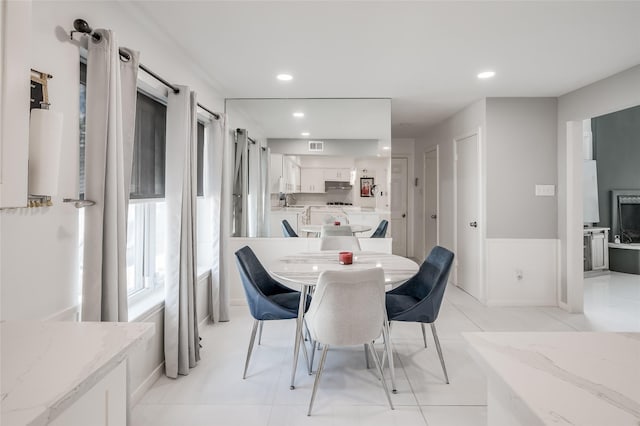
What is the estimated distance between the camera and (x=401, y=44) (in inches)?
105

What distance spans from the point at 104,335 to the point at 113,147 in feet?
3.78

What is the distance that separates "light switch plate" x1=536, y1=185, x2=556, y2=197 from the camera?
4.08 meters

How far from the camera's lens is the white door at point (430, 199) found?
5945mm

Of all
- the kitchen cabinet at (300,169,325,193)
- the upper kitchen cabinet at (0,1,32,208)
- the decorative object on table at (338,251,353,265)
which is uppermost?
the kitchen cabinet at (300,169,325,193)

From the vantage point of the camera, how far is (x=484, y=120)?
163 inches

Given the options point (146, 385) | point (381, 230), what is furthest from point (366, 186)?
point (146, 385)

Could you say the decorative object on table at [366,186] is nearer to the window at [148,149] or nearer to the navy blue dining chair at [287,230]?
the navy blue dining chair at [287,230]

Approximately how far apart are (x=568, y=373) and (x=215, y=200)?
3.22 metres

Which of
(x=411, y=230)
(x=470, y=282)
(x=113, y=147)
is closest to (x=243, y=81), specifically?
(x=113, y=147)

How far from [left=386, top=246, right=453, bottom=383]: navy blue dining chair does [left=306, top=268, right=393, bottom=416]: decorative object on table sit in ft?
1.42

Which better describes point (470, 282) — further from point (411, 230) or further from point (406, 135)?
point (406, 135)

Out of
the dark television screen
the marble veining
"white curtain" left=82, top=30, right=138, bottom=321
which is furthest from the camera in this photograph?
the dark television screen

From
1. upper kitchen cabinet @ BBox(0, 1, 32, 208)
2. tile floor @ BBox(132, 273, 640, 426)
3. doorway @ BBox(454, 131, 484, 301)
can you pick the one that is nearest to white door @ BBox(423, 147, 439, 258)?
doorway @ BBox(454, 131, 484, 301)

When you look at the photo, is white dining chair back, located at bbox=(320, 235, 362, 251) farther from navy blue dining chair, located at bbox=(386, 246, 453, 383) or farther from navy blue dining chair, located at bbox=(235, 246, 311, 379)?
navy blue dining chair, located at bbox=(235, 246, 311, 379)
